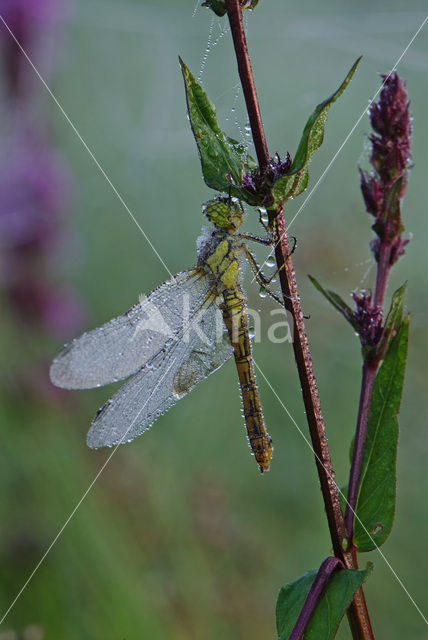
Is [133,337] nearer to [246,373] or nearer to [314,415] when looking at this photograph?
[246,373]

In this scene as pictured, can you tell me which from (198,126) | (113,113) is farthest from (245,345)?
(113,113)

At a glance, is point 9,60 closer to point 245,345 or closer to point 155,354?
point 155,354

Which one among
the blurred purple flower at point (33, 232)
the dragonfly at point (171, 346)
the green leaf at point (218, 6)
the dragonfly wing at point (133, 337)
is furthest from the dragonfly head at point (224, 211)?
the blurred purple flower at point (33, 232)

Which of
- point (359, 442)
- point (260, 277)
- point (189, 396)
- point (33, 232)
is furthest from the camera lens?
point (189, 396)

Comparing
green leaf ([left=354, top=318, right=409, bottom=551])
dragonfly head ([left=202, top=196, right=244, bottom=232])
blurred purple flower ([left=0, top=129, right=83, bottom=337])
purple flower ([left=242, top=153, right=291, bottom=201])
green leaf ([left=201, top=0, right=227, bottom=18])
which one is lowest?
green leaf ([left=354, top=318, right=409, bottom=551])

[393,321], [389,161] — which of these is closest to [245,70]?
[389,161]

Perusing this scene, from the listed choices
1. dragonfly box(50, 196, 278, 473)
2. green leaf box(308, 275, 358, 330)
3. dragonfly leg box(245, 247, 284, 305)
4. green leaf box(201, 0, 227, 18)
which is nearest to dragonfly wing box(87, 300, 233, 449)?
dragonfly box(50, 196, 278, 473)

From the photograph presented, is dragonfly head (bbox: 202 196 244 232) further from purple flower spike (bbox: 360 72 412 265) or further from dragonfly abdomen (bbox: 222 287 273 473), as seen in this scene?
purple flower spike (bbox: 360 72 412 265)
